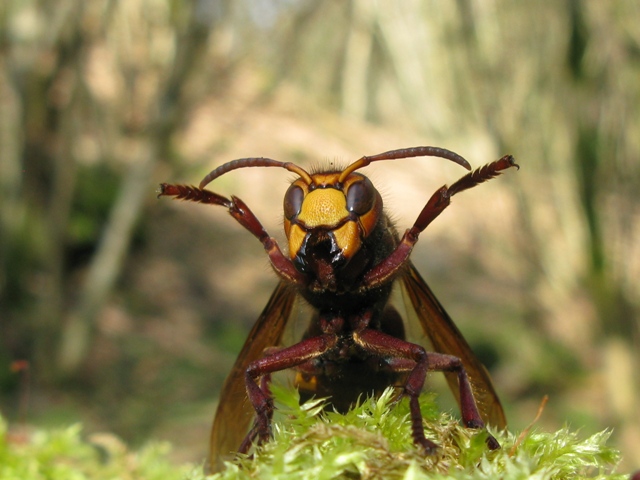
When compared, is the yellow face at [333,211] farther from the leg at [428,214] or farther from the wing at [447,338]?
the wing at [447,338]

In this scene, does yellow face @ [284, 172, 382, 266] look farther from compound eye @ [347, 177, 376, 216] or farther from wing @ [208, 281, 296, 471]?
wing @ [208, 281, 296, 471]

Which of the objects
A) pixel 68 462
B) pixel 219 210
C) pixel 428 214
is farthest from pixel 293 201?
pixel 219 210

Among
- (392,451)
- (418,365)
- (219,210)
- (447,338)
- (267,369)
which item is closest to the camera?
(392,451)

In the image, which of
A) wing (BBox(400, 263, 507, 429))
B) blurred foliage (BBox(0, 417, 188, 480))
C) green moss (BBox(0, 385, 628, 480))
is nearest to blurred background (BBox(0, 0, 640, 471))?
blurred foliage (BBox(0, 417, 188, 480))

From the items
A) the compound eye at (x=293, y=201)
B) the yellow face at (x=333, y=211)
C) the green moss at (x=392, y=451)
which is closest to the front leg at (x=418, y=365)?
the green moss at (x=392, y=451)

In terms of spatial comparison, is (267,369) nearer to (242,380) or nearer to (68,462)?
(242,380)

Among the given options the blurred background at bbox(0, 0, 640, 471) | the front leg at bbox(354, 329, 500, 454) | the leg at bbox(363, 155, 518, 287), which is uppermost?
the blurred background at bbox(0, 0, 640, 471)
